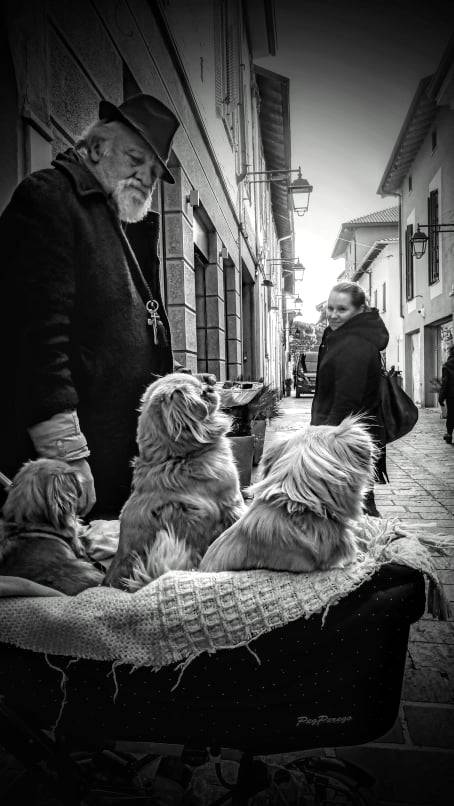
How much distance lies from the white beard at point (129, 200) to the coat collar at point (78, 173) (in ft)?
0.21

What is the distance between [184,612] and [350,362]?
2.48 m

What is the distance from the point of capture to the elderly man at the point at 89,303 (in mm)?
1758

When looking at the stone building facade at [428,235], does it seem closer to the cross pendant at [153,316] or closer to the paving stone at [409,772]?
the cross pendant at [153,316]

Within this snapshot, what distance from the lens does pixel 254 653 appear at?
1167 mm

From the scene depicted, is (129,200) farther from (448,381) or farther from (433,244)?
(433,244)

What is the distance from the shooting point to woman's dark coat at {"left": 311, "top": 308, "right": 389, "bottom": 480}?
339 cm

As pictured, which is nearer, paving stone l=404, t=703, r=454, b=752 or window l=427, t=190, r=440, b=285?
paving stone l=404, t=703, r=454, b=752

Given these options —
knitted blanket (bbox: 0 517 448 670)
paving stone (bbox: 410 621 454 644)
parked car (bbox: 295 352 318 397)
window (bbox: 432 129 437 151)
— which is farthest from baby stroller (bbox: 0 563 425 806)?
parked car (bbox: 295 352 318 397)

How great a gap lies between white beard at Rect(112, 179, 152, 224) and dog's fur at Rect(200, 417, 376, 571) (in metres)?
1.25

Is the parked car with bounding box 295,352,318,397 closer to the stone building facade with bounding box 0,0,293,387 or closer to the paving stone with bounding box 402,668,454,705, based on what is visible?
the stone building facade with bounding box 0,0,293,387

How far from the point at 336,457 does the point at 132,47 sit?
3.61 metres

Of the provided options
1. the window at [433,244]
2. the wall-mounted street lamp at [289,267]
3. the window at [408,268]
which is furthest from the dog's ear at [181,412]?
the window at [408,268]

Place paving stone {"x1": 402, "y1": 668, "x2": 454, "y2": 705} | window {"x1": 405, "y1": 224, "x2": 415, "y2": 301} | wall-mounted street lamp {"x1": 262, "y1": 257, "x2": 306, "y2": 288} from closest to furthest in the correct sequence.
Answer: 1. paving stone {"x1": 402, "y1": 668, "x2": 454, "y2": 705}
2. wall-mounted street lamp {"x1": 262, "y1": 257, "x2": 306, "y2": 288}
3. window {"x1": 405, "y1": 224, "x2": 415, "y2": 301}

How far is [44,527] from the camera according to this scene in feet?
5.70
